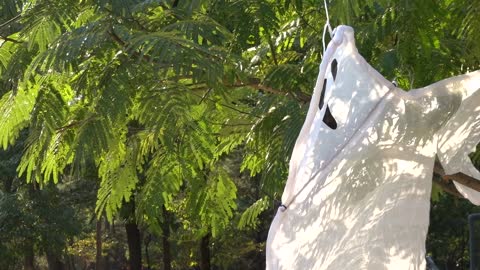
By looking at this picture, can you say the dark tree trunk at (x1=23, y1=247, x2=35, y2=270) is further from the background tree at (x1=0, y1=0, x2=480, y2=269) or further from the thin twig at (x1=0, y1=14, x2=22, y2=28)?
the thin twig at (x1=0, y1=14, x2=22, y2=28)

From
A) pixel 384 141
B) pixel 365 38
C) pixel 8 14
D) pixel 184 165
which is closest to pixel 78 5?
pixel 8 14

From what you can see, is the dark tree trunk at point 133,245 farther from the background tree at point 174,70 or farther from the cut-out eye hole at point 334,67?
the cut-out eye hole at point 334,67

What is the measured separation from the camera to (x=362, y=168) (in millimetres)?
2793

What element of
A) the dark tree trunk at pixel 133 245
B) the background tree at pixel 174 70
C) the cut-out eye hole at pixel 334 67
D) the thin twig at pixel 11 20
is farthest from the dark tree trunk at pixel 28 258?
the cut-out eye hole at pixel 334 67

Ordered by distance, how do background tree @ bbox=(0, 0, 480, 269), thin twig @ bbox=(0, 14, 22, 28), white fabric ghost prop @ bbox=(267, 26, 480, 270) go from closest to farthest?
white fabric ghost prop @ bbox=(267, 26, 480, 270)
background tree @ bbox=(0, 0, 480, 269)
thin twig @ bbox=(0, 14, 22, 28)

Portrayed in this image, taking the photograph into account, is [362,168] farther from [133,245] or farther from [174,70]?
[133,245]

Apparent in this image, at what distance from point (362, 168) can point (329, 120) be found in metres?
0.19

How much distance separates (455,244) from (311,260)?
90.1ft

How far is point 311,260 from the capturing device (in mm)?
2709

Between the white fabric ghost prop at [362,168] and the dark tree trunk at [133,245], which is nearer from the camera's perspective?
the white fabric ghost prop at [362,168]

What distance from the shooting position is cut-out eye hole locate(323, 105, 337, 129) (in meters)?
2.82

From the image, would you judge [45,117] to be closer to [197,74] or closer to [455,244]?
[197,74]

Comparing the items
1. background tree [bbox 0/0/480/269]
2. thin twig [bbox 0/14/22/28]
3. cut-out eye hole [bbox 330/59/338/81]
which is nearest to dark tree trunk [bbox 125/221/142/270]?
background tree [bbox 0/0/480/269]

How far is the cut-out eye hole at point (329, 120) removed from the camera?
2818 millimetres
